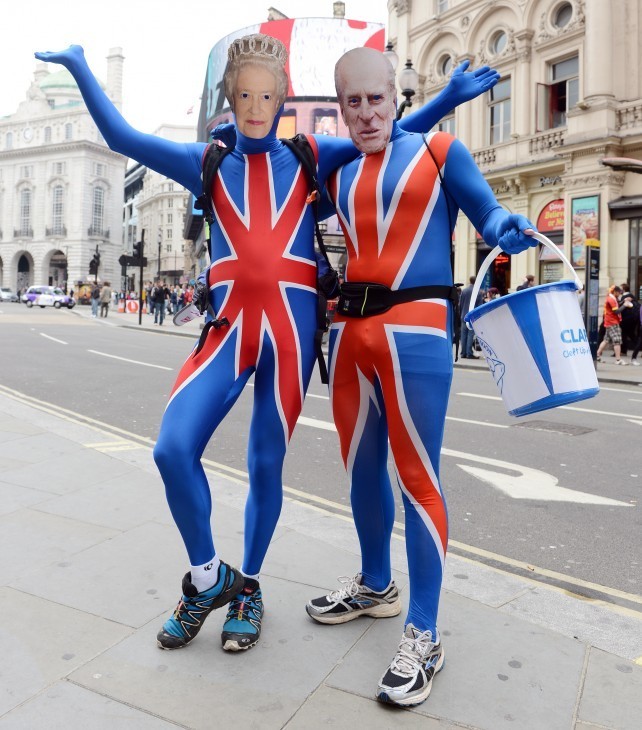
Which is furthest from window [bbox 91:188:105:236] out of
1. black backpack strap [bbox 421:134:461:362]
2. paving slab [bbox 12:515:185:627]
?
black backpack strap [bbox 421:134:461:362]

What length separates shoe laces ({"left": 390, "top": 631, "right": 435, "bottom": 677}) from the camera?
2.21 m

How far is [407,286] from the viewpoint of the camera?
2.43 m

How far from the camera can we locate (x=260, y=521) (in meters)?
2.63

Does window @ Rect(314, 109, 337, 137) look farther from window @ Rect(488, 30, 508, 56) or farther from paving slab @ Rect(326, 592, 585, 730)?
paving slab @ Rect(326, 592, 585, 730)

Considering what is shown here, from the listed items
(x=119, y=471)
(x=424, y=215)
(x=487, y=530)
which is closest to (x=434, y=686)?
(x=424, y=215)

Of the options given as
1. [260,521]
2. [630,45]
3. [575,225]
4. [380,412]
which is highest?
[630,45]

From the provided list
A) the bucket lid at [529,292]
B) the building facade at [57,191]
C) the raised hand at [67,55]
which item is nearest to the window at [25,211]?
the building facade at [57,191]

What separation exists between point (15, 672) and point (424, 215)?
2053mm

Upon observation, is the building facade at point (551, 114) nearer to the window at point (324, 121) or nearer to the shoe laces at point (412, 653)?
the window at point (324, 121)

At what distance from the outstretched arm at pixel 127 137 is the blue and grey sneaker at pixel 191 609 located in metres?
1.49

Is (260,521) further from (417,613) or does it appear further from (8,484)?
(8,484)

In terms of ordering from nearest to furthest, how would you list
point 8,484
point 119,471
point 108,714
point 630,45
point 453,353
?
point 108,714, point 453,353, point 8,484, point 119,471, point 630,45

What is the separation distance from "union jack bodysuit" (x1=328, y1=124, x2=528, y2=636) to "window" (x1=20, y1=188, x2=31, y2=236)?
89.7 meters

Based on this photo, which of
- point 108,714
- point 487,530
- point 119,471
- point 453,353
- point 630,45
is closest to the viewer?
point 108,714
